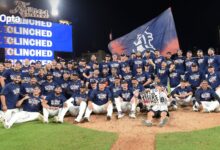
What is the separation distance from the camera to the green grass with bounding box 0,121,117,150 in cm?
677

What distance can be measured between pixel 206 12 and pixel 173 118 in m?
24.6

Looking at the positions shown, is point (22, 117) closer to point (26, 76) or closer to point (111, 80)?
point (26, 76)

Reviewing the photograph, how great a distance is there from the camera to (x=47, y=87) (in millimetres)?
11195

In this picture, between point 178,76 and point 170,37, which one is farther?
point 170,37

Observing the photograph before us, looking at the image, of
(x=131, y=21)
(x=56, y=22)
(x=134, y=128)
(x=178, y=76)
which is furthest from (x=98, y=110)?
(x=131, y=21)

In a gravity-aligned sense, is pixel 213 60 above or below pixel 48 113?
above

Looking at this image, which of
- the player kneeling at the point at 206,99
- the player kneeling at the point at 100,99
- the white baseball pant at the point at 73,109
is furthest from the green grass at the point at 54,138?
the player kneeling at the point at 206,99

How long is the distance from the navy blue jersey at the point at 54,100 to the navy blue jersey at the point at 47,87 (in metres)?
0.61

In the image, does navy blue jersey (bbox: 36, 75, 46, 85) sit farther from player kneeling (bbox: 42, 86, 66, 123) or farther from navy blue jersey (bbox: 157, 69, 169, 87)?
navy blue jersey (bbox: 157, 69, 169, 87)

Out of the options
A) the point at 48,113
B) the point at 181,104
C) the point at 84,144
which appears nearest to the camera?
the point at 84,144

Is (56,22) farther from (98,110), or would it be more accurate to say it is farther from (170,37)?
(98,110)

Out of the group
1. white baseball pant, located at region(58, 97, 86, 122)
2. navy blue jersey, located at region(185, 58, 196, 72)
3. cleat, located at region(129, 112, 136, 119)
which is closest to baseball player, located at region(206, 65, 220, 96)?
navy blue jersey, located at region(185, 58, 196, 72)

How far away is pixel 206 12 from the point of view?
31.3 metres

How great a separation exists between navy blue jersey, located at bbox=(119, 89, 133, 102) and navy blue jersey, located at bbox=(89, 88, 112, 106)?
0.48 metres
